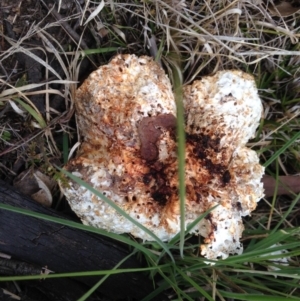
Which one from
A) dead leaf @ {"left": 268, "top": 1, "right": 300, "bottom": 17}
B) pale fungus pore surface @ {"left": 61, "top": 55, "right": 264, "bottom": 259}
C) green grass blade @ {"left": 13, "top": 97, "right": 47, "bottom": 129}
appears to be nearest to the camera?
pale fungus pore surface @ {"left": 61, "top": 55, "right": 264, "bottom": 259}

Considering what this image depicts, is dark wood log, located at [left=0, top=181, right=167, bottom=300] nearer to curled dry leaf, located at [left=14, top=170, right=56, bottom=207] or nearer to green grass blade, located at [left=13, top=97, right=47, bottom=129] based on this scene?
curled dry leaf, located at [left=14, top=170, right=56, bottom=207]

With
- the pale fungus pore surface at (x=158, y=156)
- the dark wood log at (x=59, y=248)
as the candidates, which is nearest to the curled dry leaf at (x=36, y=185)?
the dark wood log at (x=59, y=248)

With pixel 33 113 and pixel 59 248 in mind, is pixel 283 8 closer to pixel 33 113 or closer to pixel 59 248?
pixel 33 113

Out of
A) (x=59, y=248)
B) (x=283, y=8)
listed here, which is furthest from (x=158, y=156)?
(x=283, y=8)

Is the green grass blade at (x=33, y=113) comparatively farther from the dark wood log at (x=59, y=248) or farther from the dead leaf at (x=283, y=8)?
the dead leaf at (x=283, y=8)

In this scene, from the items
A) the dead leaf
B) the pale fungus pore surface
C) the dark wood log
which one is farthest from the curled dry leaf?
the dead leaf

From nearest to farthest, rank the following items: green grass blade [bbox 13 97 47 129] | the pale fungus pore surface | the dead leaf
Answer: the pale fungus pore surface, green grass blade [bbox 13 97 47 129], the dead leaf

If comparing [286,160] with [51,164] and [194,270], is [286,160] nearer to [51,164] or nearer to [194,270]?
[194,270]
